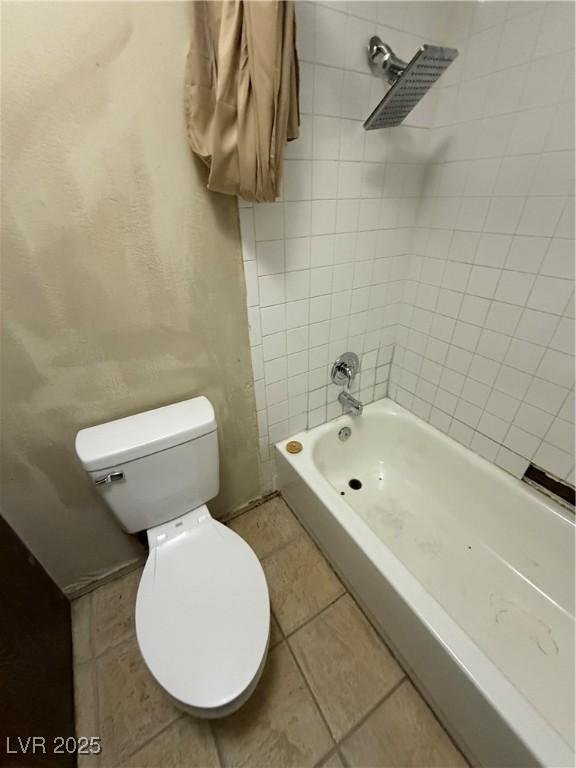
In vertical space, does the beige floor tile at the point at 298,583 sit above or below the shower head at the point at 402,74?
below

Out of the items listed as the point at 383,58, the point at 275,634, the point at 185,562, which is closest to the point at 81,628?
the point at 185,562

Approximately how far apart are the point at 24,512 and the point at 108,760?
75 cm

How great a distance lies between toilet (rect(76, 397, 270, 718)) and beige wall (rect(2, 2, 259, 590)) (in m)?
0.15

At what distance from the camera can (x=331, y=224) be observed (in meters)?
1.11

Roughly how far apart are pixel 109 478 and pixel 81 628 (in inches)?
28.6

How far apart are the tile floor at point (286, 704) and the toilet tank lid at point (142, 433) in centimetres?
75

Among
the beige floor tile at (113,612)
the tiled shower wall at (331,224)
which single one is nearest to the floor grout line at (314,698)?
the beige floor tile at (113,612)

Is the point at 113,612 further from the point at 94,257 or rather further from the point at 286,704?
the point at 94,257

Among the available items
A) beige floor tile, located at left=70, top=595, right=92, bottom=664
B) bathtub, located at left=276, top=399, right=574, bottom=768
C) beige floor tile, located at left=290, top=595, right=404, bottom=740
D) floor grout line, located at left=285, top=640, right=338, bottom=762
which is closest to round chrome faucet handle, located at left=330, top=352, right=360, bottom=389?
bathtub, located at left=276, top=399, right=574, bottom=768

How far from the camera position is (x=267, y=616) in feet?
2.76

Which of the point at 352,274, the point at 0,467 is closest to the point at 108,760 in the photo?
the point at 0,467

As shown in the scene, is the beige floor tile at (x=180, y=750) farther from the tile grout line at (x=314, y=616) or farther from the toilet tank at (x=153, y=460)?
the toilet tank at (x=153, y=460)

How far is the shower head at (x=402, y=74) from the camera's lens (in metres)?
0.71

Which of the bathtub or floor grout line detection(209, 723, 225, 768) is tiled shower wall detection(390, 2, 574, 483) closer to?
the bathtub
